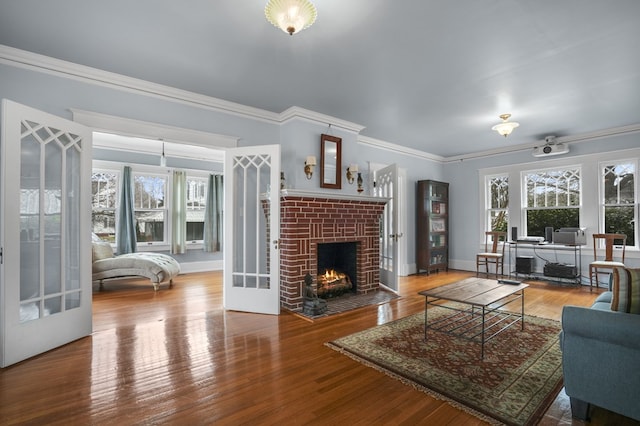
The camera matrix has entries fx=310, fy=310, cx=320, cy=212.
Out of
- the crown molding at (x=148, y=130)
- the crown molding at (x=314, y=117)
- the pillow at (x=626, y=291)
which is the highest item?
the crown molding at (x=314, y=117)

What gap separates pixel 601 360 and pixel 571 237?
14.6 feet

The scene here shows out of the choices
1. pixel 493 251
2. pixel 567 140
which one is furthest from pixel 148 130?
pixel 567 140

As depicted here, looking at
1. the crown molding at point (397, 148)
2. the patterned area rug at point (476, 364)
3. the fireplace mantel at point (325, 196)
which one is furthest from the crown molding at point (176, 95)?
the patterned area rug at point (476, 364)

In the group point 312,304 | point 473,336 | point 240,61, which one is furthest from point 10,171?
point 473,336

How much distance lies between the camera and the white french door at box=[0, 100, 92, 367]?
2.45 metres

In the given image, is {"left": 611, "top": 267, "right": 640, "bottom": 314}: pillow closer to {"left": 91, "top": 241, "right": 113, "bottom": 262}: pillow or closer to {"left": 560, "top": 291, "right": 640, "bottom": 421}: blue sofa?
{"left": 560, "top": 291, "right": 640, "bottom": 421}: blue sofa

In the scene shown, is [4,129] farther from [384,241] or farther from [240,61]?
[384,241]

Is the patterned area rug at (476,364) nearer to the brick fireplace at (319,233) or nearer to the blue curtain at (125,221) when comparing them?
the brick fireplace at (319,233)

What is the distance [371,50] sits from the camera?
112 inches

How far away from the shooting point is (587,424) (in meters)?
1.71

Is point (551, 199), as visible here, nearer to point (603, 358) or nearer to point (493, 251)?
point (493, 251)

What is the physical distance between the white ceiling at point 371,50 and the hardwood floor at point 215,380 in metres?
2.67

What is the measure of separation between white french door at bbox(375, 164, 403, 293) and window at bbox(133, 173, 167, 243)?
15.4 ft

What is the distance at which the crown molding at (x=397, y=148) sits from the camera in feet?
19.0
